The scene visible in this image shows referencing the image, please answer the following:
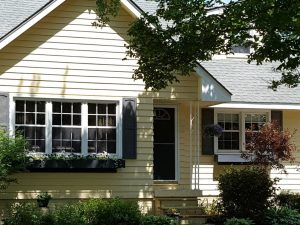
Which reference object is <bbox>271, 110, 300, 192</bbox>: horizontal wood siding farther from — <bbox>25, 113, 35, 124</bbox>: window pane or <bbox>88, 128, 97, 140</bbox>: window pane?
<bbox>25, 113, 35, 124</bbox>: window pane

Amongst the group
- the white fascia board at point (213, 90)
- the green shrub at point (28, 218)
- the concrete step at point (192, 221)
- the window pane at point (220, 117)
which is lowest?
the concrete step at point (192, 221)

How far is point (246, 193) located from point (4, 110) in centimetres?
652

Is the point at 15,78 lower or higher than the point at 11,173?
higher

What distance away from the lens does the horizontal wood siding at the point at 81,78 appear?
15875mm

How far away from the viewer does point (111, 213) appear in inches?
555

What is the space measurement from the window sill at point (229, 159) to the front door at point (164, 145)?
137cm

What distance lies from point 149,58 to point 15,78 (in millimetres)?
3954

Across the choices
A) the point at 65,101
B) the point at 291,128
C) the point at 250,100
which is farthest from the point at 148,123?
the point at 291,128

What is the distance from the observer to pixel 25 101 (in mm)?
16016

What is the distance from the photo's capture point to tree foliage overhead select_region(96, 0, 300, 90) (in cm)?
1284

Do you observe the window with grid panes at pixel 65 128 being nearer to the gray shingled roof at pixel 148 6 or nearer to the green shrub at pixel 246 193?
the green shrub at pixel 246 193

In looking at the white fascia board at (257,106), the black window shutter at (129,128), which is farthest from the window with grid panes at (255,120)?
the black window shutter at (129,128)

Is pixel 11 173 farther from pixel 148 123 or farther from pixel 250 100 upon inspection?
pixel 250 100

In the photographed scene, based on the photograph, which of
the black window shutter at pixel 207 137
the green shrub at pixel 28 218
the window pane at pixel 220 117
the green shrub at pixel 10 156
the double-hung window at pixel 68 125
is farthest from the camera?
the window pane at pixel 220 117
